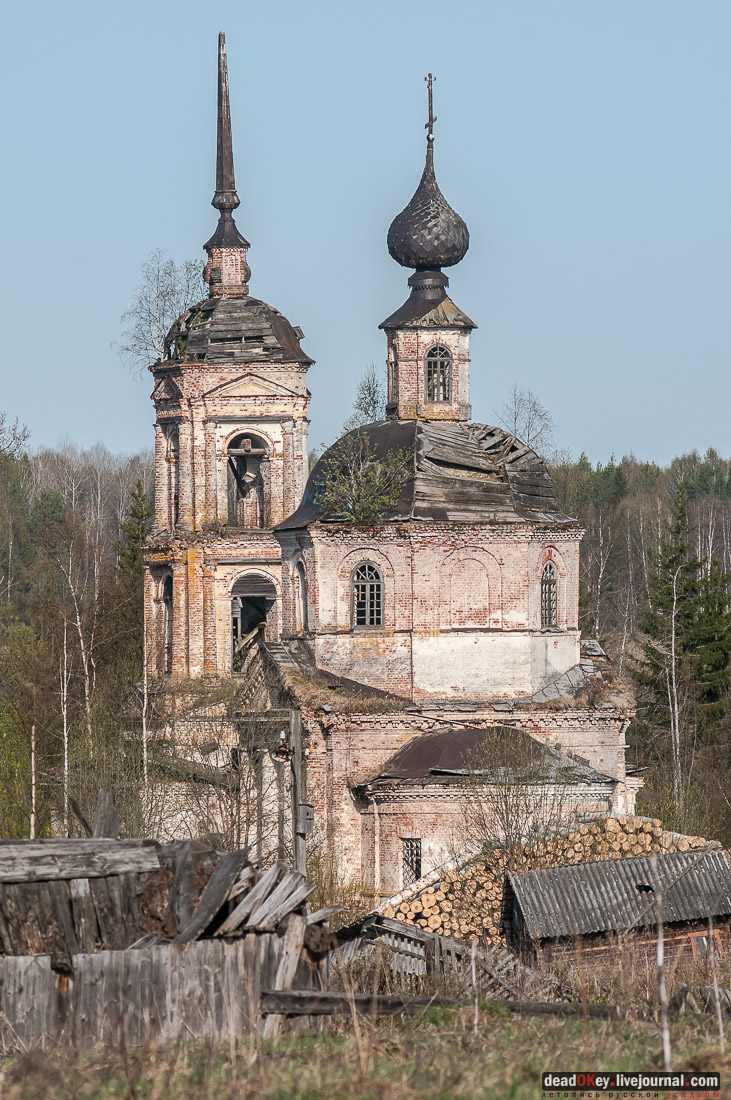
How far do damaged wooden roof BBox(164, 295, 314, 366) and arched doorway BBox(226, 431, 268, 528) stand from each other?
158 cm

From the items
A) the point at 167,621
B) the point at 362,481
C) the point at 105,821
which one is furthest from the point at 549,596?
the point at 105,821

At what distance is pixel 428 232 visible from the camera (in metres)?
30.5

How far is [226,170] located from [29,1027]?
2751cm

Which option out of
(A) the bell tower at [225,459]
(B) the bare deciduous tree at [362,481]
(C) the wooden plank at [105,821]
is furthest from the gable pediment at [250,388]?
(C) the wooden plank at [105,821]

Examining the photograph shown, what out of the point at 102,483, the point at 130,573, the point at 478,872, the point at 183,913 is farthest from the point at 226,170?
the point at 102,483

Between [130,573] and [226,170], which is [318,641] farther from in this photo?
[130,573]

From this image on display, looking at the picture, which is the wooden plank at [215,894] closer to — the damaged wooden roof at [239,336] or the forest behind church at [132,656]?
the forest behind church at [132,656]

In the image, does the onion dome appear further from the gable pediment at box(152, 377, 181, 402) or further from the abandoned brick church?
the gable pediment at box(152, 377, 181, 402)

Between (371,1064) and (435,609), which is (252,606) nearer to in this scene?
(435,609)

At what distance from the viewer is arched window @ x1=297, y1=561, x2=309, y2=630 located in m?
29.0

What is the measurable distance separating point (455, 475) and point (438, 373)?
2263 millimetres

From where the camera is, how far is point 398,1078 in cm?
959

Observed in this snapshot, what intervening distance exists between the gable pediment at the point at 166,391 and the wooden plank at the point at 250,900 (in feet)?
75.8

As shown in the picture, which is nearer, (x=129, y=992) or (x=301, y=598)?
(x=129, y=992)
